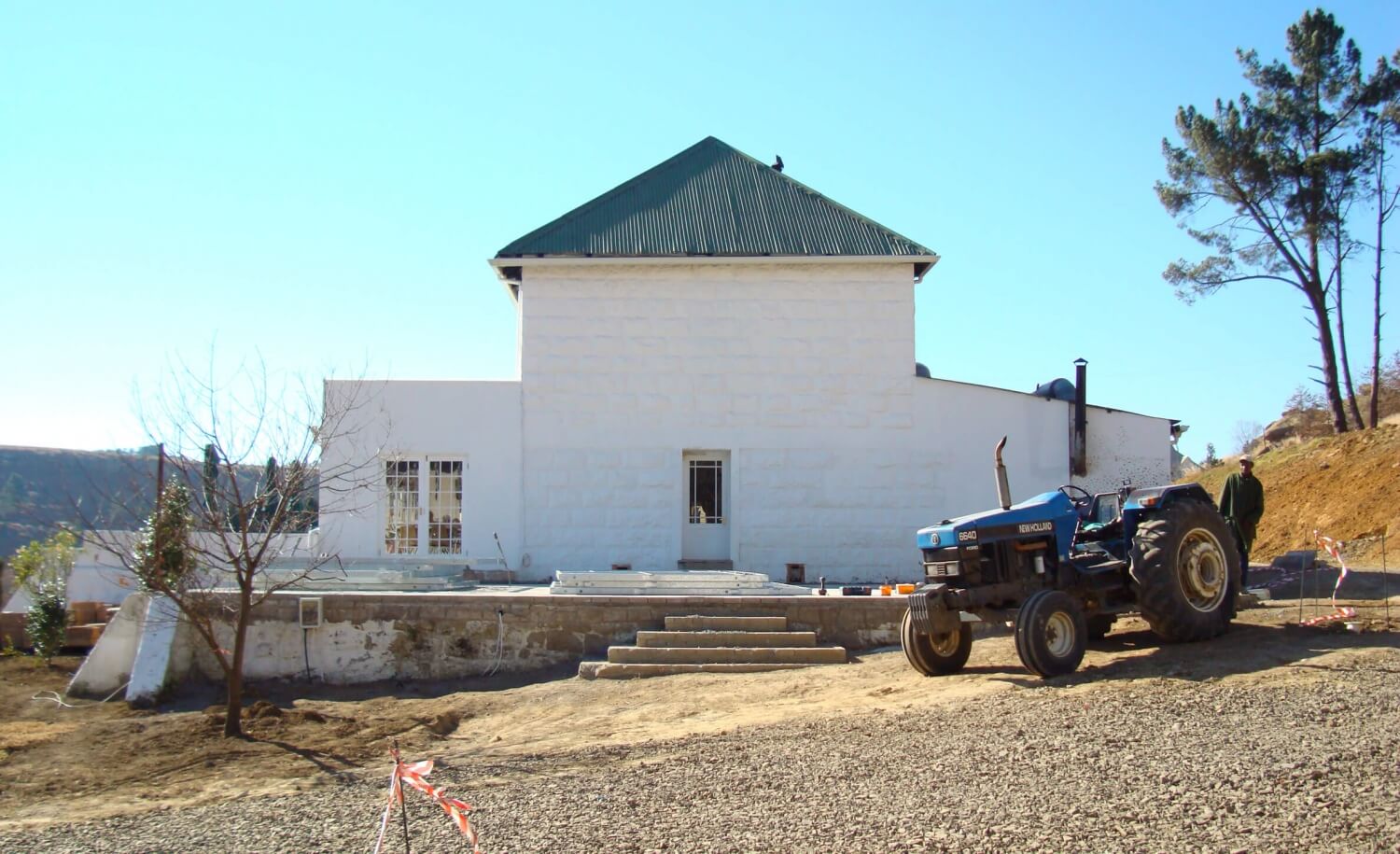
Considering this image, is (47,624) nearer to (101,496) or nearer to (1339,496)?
(101,496)

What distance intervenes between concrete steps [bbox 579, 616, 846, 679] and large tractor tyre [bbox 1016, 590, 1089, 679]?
11.7ft

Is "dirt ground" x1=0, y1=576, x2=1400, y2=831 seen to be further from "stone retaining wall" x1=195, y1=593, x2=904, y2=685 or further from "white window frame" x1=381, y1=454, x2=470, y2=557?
"white window frame" x1=381, y1=454, x2=470, y2=557

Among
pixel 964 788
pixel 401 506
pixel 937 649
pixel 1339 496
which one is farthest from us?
pixel 1339 496

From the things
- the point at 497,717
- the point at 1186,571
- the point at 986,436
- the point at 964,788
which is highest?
the point at 986,436

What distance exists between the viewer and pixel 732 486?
18438 millimetres

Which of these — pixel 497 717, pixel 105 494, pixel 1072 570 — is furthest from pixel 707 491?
pixel 105 494

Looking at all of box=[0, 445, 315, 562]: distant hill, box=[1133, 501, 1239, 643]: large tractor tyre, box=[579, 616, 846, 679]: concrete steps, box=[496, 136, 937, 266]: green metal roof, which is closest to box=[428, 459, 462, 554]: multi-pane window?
box=[496, 136, 937, 266]: green metal roof

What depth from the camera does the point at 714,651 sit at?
12914 mm

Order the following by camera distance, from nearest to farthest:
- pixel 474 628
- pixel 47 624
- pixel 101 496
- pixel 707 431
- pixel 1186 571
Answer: pixel 1186 571
pixel 101 496
pixel 474 628
pixel 47 624
pixel 707 431

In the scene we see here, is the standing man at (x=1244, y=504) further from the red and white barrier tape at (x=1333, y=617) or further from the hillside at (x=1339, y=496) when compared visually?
the hillside at (x=1339, y=496)

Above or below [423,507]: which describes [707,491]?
above

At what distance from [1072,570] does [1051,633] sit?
0.95 meters

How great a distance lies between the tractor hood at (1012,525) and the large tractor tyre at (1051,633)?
738 millimetres

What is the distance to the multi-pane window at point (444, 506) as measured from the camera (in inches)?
718
